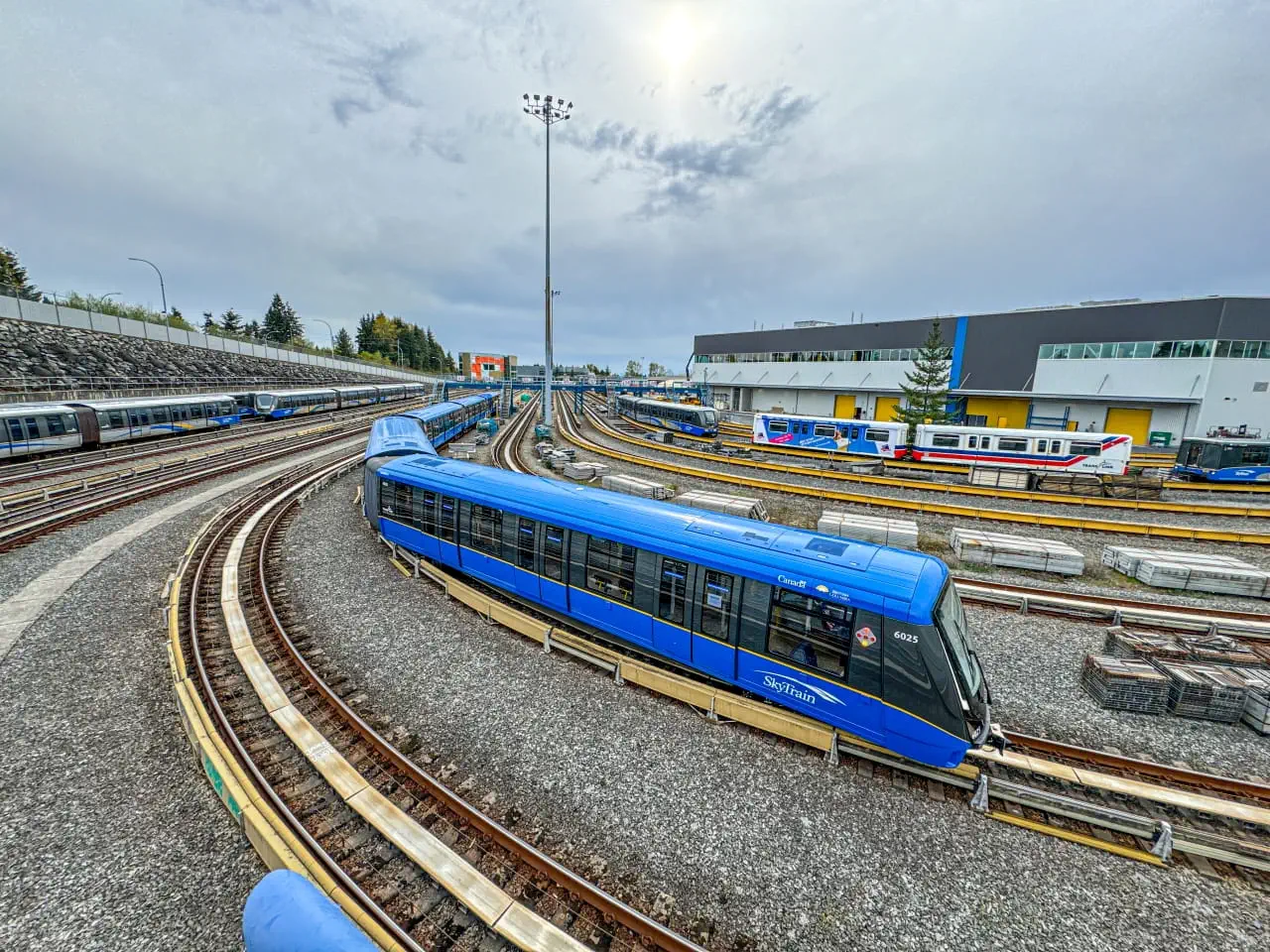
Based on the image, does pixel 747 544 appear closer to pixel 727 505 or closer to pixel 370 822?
pixel 370 822

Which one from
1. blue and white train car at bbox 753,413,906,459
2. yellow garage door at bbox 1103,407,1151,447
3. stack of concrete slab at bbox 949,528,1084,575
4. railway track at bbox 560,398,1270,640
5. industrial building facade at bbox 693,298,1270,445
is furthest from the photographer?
yellow garage door at bbox 1103,407,1151,447

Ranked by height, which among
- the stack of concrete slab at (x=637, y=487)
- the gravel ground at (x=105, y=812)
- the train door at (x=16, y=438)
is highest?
the train door at (x=16, y=438)

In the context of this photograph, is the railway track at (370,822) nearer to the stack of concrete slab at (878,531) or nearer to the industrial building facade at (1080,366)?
the stack of concrete slab at (878,531)

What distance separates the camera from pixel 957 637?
281 inches

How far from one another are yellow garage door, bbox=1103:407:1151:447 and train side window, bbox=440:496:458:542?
56355 mm

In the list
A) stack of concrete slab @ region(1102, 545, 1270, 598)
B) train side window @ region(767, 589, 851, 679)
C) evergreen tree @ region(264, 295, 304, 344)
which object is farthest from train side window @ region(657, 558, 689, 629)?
evergreen tree @ region(264, 295, 304, 344)

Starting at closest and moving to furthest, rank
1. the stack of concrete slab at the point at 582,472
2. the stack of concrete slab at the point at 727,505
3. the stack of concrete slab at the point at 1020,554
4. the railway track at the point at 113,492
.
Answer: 1. the stack of concrete slab at the point at 1020,554
2. the railway track at the point at 113,492
3. the stack of concrete slab at the point at 727,505
4. the stack of concrete slab at the point at 582,472

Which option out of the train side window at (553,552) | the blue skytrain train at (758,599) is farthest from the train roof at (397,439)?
the train side window at (553,552)

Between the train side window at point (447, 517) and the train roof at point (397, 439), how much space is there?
17.5 feet

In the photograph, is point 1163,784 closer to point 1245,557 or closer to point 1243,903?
point 1243,903

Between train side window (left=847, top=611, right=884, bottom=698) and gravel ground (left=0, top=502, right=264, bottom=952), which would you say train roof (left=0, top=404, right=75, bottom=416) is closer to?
gravel ground (left=0, top=502, right=264, bottom=952)

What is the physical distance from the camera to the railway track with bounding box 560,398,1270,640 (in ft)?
38.7

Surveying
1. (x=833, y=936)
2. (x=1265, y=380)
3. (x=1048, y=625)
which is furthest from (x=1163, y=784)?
(x=1265, y=380)

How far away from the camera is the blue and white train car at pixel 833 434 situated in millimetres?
32938
